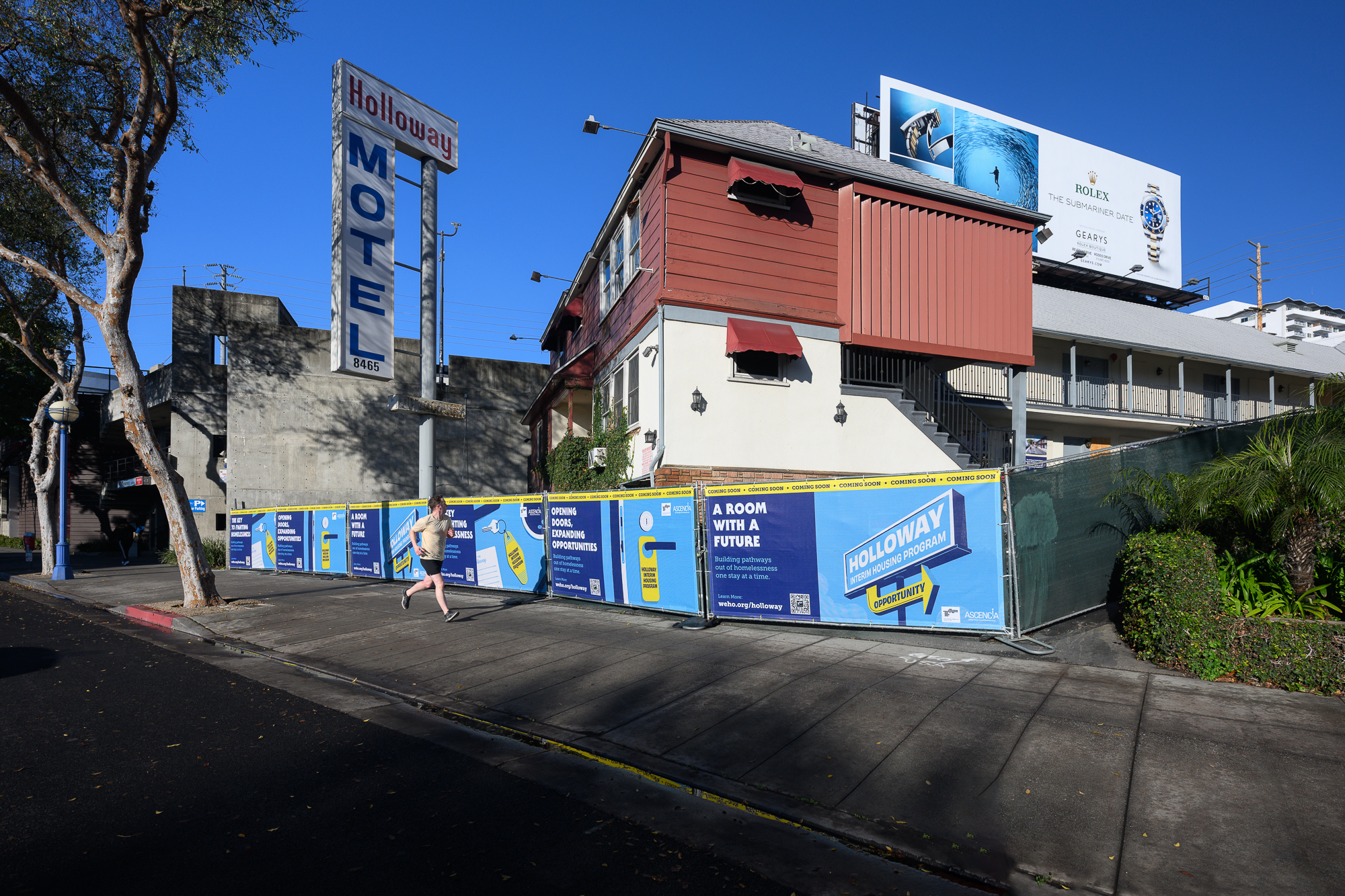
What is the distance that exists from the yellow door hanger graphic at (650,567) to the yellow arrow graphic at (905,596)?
2911mm

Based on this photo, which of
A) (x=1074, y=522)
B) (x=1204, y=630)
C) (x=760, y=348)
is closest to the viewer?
(x=1204, y=630)

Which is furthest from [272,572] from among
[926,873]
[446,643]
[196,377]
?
[926,873]

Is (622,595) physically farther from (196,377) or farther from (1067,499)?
(196,377)

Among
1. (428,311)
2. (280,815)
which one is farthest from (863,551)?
(428,311)

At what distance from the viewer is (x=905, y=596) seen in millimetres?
8055

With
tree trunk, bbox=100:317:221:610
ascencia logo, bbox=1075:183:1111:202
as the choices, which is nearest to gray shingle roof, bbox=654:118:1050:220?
tree trunk, bbox=100:317:221:610

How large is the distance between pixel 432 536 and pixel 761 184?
9.81 m

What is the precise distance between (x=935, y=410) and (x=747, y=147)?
7833mm

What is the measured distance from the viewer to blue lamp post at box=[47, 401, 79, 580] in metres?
18.8

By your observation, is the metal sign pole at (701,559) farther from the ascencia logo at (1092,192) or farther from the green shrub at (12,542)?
the green shrub at (12,542)

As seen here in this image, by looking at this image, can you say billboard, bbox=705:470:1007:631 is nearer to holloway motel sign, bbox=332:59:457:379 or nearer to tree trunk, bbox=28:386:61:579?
holloway motel sign, bbox=332:59:457:379

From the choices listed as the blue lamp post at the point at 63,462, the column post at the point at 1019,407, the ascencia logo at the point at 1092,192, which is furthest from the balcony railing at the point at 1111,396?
the blue lamp post at the point at 63,462

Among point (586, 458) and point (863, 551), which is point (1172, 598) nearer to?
point (863, 551)

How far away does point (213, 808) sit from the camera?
441 cm
